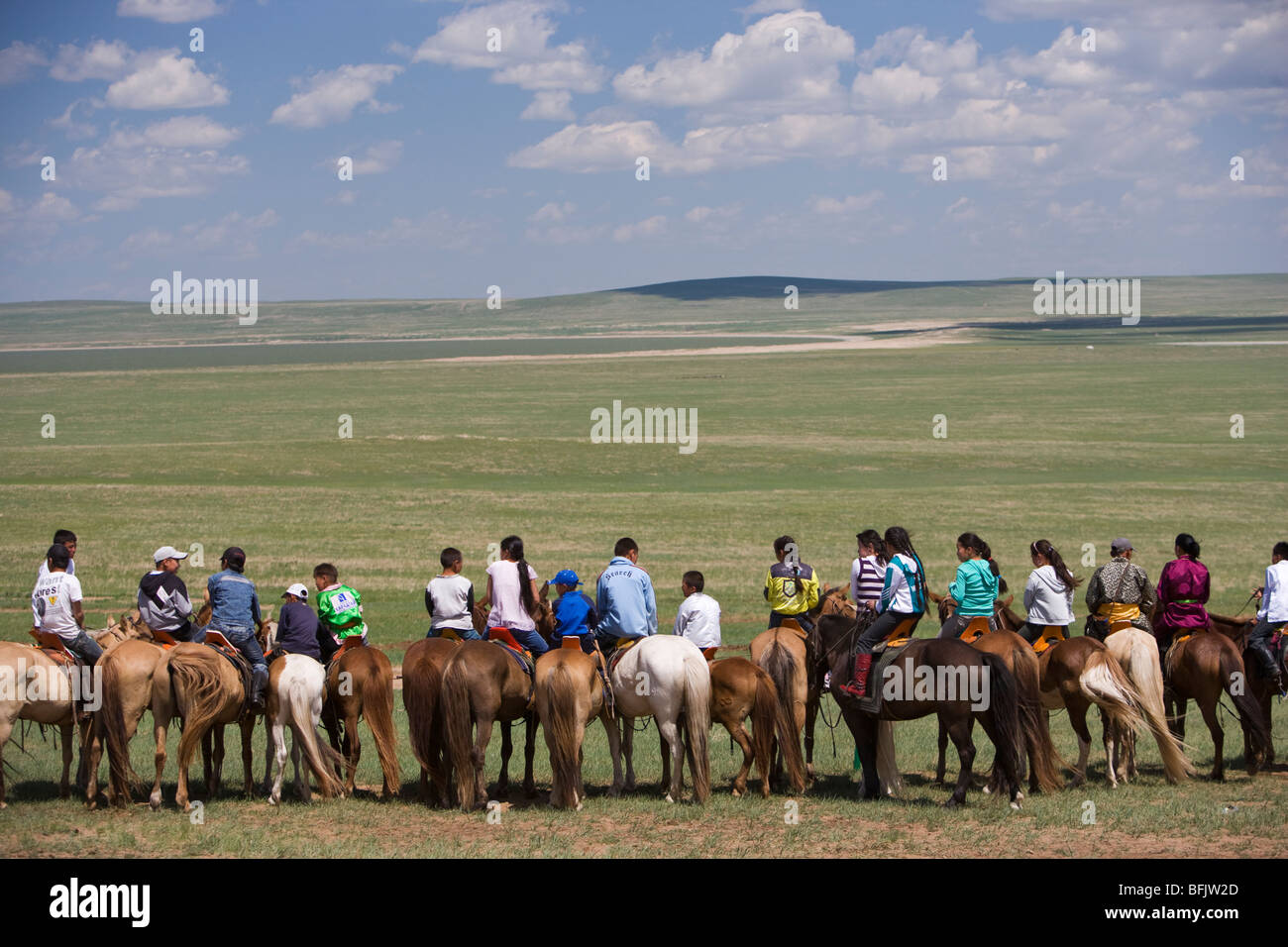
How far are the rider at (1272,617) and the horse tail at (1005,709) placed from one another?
3.18m

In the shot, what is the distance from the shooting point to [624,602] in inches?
500

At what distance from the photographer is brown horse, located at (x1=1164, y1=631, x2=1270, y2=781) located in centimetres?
1281

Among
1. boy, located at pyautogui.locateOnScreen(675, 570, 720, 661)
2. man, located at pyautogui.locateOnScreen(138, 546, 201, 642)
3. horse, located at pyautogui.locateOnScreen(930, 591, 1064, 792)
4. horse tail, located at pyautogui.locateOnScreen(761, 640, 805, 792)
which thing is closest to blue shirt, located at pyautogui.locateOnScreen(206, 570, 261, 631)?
man, located at pyautogui.locateOnScreen(138, 546, 201, 642)

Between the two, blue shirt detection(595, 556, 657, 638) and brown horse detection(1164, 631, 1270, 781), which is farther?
brown horse detection(1164, 631, 1270, 781)

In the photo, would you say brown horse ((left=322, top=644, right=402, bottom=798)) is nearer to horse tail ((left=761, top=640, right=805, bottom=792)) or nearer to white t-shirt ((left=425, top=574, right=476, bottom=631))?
white t-shirt ((left=425, top=574, right=476, bottom=631))

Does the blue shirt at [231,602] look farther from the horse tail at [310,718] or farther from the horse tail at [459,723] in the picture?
the horse tail at [459,723]

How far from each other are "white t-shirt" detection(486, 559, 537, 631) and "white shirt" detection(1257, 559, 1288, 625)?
7.20m

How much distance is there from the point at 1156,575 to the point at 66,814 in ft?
73.4

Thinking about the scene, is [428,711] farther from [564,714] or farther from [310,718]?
[564,714]

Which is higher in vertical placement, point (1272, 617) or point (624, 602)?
point (624, 602)

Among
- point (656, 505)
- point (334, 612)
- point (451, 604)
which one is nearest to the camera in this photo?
point (334, 612)

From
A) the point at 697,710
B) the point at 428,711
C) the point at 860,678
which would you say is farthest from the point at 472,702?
the point at 860,678

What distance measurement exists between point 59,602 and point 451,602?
3.54 meters
